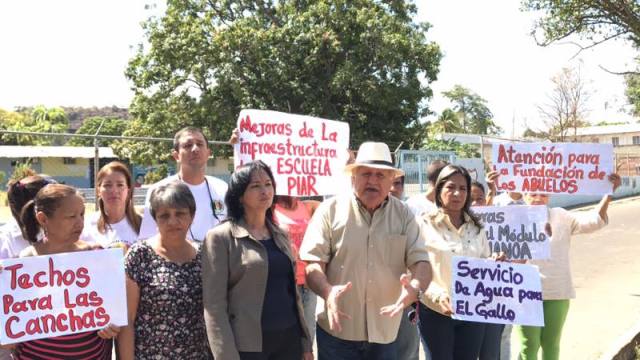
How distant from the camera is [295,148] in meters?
4.49

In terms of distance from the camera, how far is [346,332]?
303cm

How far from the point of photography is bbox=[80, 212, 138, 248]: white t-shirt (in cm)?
330

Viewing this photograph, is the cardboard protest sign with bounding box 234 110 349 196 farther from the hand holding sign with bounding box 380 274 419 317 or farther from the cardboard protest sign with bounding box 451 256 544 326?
the hand holding sign with bounding box 380 274 419 317

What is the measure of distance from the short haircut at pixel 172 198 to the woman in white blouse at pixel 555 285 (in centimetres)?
257

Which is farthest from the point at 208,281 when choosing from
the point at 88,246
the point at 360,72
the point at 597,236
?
the point at 360,72

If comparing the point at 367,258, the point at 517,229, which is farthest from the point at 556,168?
the point at 367,258

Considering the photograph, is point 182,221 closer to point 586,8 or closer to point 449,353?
point 449,353

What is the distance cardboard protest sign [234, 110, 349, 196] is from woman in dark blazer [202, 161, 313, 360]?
4.42 feet

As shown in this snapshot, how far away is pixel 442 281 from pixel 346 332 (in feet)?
2.66

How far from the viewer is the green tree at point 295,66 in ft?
71.5

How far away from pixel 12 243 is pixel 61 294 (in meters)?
0.72

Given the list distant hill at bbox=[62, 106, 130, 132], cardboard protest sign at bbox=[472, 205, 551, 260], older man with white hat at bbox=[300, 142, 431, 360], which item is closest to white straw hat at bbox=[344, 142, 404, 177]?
older man with white hat at bbox=[300, 142, 431, 360]

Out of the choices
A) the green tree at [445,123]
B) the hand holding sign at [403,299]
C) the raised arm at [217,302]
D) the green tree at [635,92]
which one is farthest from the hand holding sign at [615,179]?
the green tree at [445,123]

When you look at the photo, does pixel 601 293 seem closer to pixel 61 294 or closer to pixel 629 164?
pixel 61 294
